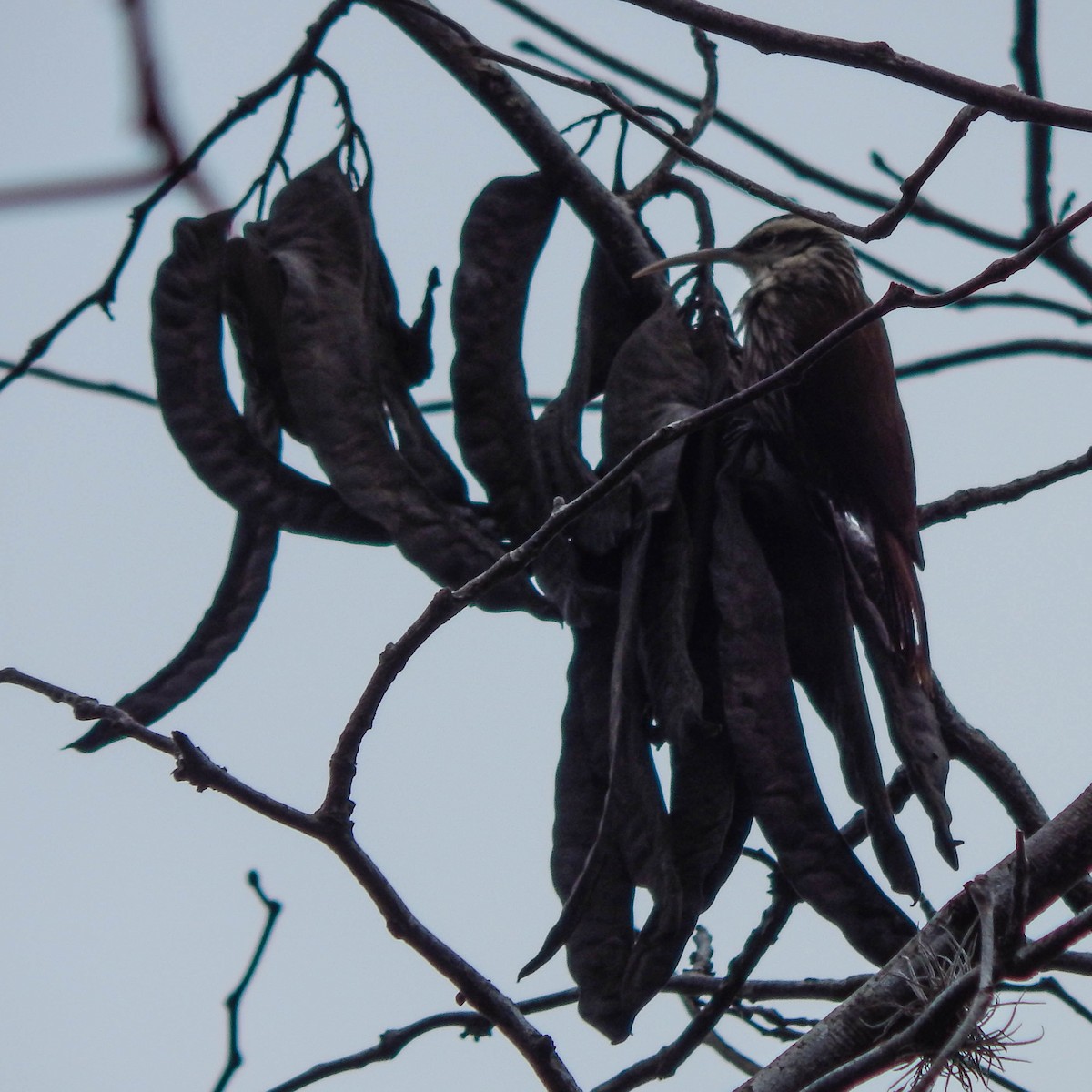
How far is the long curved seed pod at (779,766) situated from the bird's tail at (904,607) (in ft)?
1.13

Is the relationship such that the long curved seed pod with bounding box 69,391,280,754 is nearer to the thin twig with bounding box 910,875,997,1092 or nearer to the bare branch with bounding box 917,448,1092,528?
the thin twig with bounding box 910,875,997,1092

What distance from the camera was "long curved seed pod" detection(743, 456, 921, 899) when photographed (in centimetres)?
161

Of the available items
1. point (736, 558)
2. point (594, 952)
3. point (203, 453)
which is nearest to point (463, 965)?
point (594, 952)

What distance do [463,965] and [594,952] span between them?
0.26 meters

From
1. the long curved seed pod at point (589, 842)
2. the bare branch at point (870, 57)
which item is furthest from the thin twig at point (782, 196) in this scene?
the long curved seed pod at point (589, 842)

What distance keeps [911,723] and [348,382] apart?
33.2 inches

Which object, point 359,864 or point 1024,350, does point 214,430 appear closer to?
point 359,864

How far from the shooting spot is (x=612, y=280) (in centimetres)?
208

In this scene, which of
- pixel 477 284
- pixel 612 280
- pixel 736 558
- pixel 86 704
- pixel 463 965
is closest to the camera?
pixel 86 704

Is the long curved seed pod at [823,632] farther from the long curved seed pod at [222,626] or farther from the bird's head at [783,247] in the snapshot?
the bird's head at [783,247]

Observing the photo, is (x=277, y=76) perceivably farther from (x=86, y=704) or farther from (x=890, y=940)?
(x=890, y=940)

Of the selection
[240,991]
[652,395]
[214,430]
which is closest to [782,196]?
[652,395]

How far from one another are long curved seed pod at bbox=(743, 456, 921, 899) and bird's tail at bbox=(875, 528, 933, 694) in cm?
20

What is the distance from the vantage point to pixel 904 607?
2.14 m
